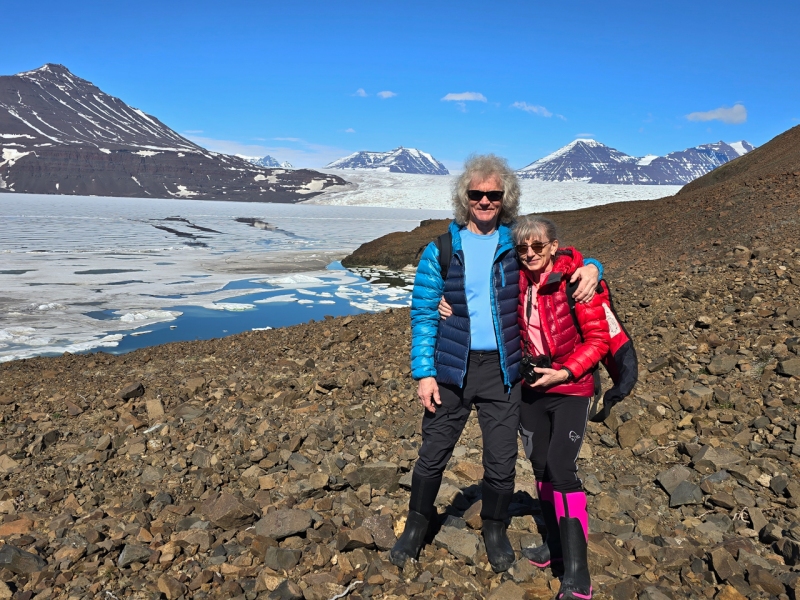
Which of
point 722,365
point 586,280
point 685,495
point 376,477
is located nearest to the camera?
point 586,280

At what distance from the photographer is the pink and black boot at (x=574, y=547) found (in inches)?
108

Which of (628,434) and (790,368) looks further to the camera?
(790,368)

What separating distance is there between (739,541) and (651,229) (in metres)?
12.4

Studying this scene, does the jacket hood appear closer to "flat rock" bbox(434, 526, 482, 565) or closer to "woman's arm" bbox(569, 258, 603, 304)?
"woman's arm" bbox(569, 258, 603, 304)

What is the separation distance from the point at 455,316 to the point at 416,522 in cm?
109

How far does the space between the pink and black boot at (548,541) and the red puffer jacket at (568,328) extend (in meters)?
0.60

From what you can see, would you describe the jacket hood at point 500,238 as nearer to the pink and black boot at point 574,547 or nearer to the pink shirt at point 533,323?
the pink shirt at point 533,323

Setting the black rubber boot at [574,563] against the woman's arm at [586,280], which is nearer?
the woman's arm at [586,280]

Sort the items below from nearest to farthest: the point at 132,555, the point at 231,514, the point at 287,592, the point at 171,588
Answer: the point at 287,592
the point at 171,588
the point at 132,555
the point at 231,514

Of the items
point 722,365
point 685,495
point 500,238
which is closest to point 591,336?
point 500,238

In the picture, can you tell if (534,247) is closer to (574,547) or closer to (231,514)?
(574,547)

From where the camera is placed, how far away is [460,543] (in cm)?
319

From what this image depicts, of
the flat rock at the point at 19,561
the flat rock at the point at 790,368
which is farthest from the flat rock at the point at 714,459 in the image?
the flat rock at the point at 19,561

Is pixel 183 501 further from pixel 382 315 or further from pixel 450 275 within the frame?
pixel 382 315
